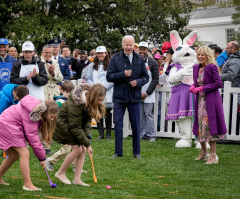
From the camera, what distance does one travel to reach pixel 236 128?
419 inches

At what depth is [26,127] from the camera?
5.60 m

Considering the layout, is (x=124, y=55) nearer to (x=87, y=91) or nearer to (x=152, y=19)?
(x=87, y=91)

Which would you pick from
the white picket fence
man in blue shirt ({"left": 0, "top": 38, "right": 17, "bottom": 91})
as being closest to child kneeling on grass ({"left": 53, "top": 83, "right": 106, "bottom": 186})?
man in blue shirt ({"left": 0, "top": 38, "right": 17, "bottom": 91})

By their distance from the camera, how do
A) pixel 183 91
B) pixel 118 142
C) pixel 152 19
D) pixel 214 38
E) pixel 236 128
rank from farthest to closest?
1. pixel 214 38
2. pixel 152 19
3. pixel 236 128
4. pixel 183 91
5. pixel 118 142

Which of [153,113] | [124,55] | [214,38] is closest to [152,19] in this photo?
[153,113]

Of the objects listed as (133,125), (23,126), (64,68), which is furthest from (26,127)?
(64,68)

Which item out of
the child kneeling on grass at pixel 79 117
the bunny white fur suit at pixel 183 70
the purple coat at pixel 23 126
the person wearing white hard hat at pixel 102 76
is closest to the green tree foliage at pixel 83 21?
the person wearing white hard hat at pixel 102 76

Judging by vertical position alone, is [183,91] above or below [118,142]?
above

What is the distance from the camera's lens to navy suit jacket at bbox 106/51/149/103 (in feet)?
27.5

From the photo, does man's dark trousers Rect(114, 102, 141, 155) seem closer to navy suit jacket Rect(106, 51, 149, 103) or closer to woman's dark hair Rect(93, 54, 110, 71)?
navy suit jacket Rect(106, 51, 149, 103)

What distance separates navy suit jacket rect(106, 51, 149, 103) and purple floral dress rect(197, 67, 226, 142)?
1079mm

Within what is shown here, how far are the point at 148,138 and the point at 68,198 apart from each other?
19.6 feet

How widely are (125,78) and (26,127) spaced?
3145 mm

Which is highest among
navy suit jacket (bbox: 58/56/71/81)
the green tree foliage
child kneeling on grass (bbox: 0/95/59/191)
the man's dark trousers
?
the green tree foliage
